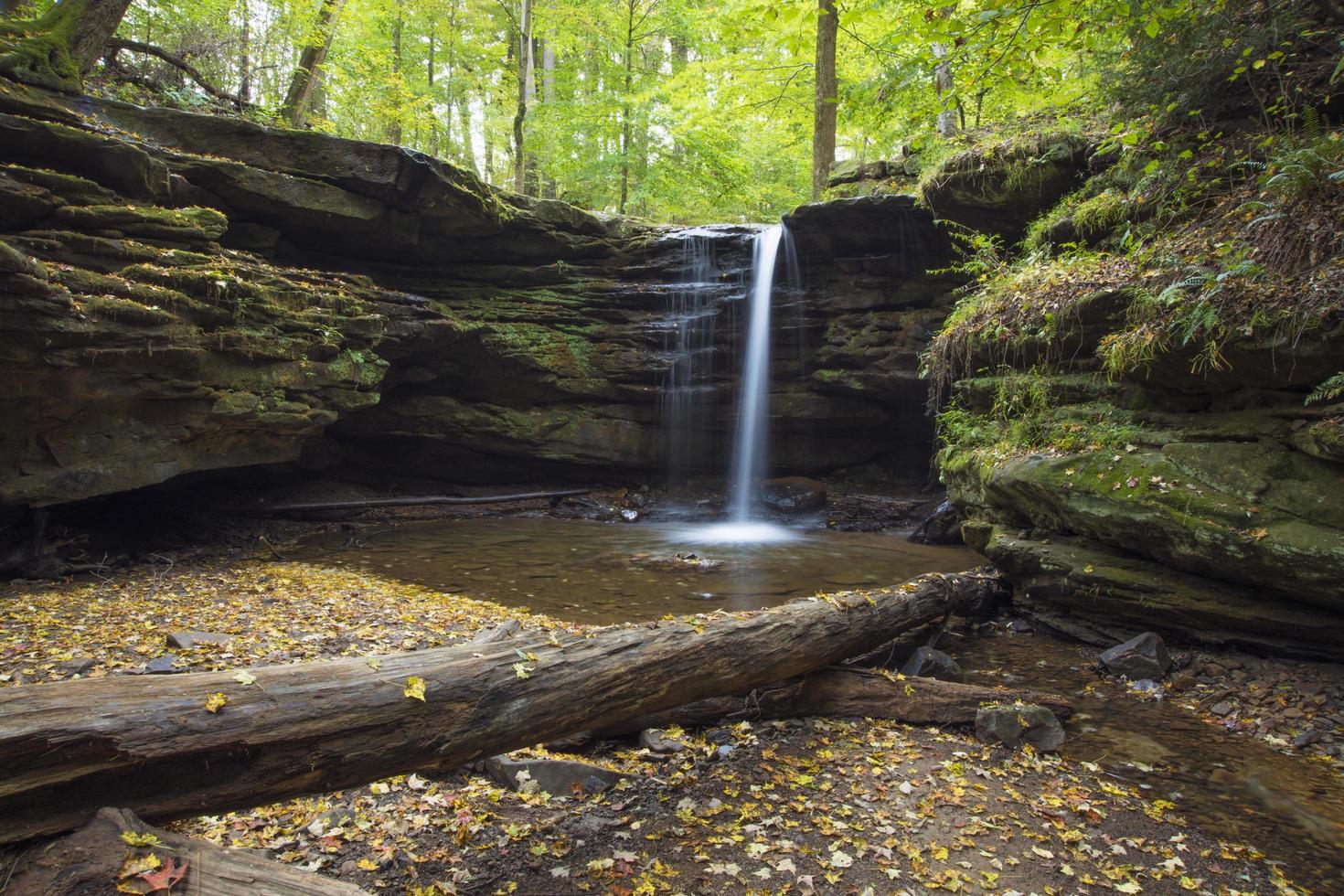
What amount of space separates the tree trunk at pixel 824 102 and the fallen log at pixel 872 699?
11772mm

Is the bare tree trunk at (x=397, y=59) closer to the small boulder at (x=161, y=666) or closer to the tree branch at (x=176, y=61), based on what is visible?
the tree branch at (x=176, y=61)

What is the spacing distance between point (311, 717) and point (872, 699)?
12.4 feet

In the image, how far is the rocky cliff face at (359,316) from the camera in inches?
318

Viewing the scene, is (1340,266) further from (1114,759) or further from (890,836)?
(890,836)

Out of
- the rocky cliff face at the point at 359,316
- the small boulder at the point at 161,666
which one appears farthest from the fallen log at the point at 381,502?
the small boulder at the point at 161,666

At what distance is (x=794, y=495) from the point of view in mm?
15383

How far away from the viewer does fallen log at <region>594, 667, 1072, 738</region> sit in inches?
181

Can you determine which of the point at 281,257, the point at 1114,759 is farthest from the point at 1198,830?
the point at 281,257

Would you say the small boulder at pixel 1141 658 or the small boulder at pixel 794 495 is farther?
the small boulder at pixel 794 495

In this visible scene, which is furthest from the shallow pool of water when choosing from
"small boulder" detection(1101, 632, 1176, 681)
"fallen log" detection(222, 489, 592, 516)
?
"small boulder" detection(1101, 632, 1176, 681)

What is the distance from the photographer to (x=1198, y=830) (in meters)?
3.54

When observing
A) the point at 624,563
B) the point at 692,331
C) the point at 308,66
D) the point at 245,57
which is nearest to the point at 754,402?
the point at 692,331

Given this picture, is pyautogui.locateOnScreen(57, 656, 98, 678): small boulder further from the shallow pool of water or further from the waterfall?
the waterfall

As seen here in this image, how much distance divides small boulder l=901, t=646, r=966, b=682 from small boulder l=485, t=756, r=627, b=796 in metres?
2.78
